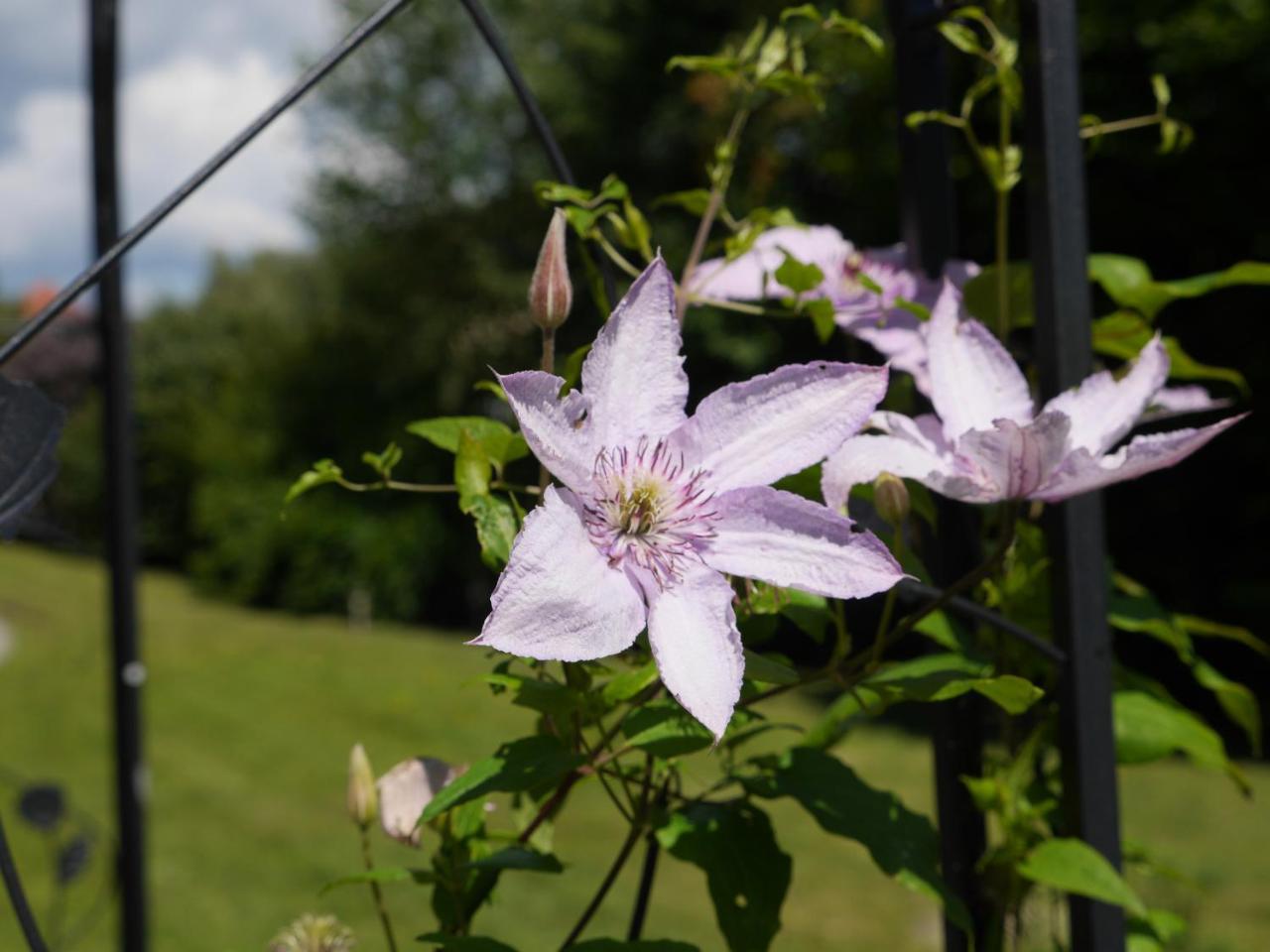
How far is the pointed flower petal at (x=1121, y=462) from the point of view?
521 millimetres

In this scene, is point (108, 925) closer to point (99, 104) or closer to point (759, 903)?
point (99, 104)

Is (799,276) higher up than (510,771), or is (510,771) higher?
(799,276)

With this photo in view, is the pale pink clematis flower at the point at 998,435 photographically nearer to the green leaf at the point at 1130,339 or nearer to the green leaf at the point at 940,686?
the green leaf at the point at 940,686

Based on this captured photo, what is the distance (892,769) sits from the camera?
479 centimetres

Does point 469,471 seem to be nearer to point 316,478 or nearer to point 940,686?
point 316,478

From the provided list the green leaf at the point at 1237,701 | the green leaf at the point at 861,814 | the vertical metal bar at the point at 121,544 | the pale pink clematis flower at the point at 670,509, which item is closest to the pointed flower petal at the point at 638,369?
the pale pink clematis flower at the point at 670,509

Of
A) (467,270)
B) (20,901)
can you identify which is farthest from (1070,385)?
(467,270)

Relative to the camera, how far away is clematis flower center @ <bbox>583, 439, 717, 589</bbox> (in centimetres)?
46

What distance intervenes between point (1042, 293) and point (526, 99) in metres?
0.28

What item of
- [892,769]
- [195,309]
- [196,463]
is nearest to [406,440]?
[196,463]

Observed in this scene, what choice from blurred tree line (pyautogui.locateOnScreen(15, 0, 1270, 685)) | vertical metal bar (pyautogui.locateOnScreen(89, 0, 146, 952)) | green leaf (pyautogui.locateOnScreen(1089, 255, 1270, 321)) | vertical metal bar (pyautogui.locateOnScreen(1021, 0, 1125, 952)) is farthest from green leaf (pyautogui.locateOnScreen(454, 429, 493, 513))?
blurred tree line (pyautogui.locateOnScreen(15, 0, 1270, 685))

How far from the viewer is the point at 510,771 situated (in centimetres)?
52

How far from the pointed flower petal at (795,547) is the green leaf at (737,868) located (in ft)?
0.55

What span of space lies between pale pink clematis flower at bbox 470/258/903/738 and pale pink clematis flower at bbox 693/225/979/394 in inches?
6.9
